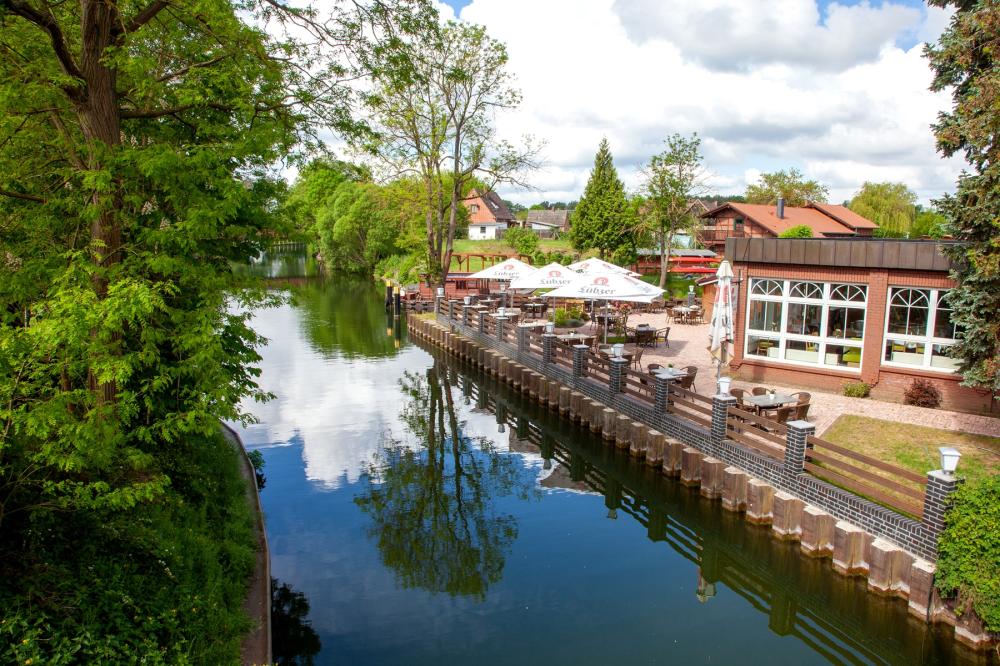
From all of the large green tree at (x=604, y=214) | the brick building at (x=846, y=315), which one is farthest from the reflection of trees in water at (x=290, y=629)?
the large green tree at (x=604, y=214)

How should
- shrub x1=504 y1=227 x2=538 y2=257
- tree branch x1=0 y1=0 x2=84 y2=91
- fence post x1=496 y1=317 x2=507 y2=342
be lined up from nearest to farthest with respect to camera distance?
tree branch x1=0 y1=0 x2=84 y2=91, fence post x1=496 y1=317 x2=507 y2=342, shrub x1=504 y1=227 x2=538 y2=257

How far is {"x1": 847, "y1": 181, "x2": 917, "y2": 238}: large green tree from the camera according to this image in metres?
61.2

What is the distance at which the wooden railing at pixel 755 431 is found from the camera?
A: 1005cm

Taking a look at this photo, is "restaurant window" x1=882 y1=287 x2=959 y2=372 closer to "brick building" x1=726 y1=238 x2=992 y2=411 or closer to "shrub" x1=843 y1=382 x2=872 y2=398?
"brick building" x1=726 y1=238 x2=992 y2=411

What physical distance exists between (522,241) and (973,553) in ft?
155

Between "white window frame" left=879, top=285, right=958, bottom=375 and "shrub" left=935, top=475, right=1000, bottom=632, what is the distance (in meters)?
7.77

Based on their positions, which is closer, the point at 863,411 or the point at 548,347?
the point at 863,411

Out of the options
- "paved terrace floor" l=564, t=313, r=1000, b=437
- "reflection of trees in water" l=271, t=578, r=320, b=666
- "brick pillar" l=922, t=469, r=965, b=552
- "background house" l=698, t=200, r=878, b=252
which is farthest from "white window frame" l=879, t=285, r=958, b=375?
"background house" l=698, t=200, r=878, b=252

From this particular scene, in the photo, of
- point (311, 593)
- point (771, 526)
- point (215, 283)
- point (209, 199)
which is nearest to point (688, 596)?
point (771, 526)

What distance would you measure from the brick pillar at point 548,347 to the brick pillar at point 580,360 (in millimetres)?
1622

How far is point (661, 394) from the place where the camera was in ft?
41.3

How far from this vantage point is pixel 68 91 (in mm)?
6785

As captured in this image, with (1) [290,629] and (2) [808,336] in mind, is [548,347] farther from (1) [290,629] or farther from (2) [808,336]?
(1) [290,629]

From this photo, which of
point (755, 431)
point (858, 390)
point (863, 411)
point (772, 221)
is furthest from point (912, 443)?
point (772, 221)
